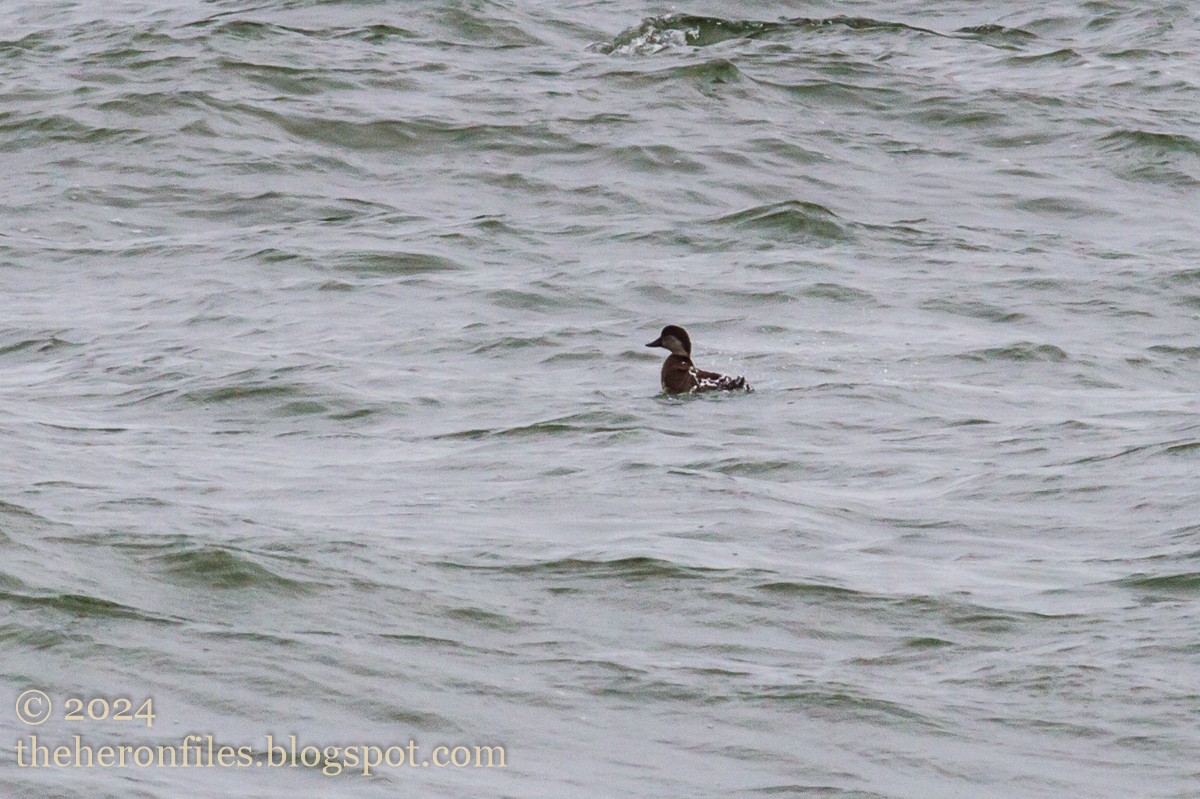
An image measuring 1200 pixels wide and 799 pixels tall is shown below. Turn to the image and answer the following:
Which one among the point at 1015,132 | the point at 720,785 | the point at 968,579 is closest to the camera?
the point at 720,785

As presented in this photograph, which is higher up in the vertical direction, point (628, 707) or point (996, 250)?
point (628, 707)

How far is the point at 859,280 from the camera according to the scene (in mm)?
14438

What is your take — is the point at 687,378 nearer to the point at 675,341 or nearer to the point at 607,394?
the point at 607,394

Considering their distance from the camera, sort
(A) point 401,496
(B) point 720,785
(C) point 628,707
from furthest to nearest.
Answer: (A) point 401,496 < (C) point 628,707 < (B) point 720,785

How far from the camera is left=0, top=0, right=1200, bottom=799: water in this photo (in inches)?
265

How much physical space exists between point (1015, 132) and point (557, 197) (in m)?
4.27

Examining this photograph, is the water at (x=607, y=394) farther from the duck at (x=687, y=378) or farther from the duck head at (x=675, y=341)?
the duck head at (x=675, y=341)

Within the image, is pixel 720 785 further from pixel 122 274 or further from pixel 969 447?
pixel 122 274

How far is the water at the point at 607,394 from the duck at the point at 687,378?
119mm

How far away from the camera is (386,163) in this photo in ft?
57.6

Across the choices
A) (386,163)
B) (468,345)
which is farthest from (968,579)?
(386,163)

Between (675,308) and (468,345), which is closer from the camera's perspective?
(468,345)

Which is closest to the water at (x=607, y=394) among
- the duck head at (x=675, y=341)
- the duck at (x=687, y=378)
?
the duck at (x=687, y=378)

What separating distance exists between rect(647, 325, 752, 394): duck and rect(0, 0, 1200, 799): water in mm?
119
